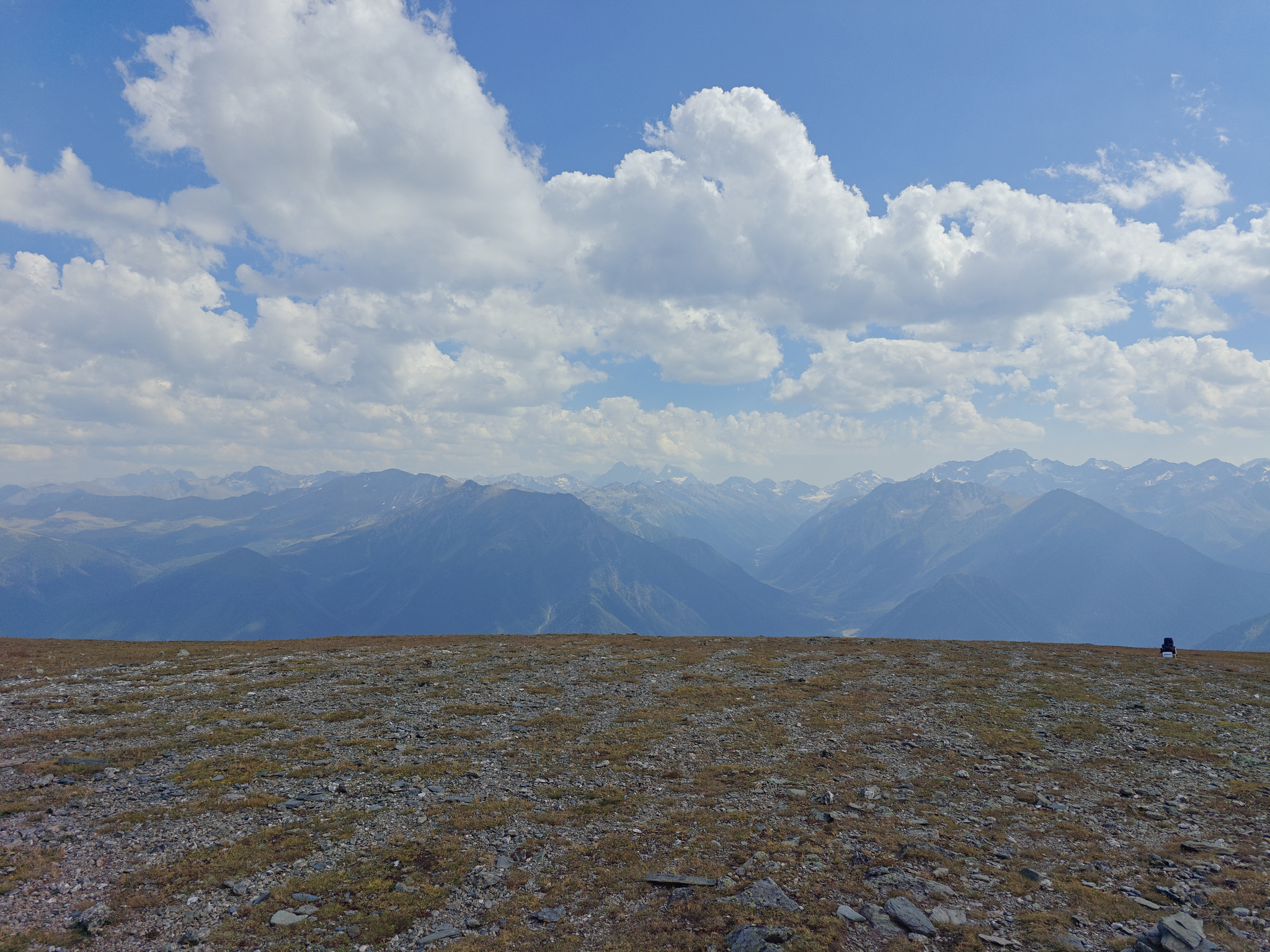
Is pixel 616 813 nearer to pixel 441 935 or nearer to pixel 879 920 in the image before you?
pixel 441 935

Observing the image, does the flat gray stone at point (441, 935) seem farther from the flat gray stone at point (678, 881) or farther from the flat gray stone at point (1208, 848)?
the flat gray stone at point (1208, 848)

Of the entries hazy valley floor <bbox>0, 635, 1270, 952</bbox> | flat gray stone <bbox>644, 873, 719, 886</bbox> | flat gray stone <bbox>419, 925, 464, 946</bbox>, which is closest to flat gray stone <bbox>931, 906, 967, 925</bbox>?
hazy valley floor <bbox>0, 635, 1270, 952</bbox>

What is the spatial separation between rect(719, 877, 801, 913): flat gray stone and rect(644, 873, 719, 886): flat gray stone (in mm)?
856

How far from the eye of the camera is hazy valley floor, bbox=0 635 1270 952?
1347 cm

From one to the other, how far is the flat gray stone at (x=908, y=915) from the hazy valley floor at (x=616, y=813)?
0.14 m

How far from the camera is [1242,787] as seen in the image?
21.5 meters

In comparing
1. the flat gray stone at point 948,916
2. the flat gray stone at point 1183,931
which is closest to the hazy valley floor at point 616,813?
the flat gray stone at point 948,916

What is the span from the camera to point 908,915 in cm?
1348

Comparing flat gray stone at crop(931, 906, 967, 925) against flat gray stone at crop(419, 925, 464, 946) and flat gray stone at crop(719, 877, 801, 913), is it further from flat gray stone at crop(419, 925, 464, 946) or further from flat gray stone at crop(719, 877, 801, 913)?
flat gray stone at crop(419, 925, 464, 946)

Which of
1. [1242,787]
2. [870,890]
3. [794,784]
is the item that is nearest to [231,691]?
[794,784]

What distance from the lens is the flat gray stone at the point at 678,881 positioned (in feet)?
49.8

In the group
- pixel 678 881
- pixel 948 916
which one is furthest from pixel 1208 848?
pixel 678 881

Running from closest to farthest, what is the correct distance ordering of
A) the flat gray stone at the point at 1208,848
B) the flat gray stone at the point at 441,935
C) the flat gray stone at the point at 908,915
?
the flat gray stone at the point at 441,935 → the flat gray stone at the point at 908,915 → the flat gray stone at the point at 1208,848

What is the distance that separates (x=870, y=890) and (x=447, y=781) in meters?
15.9
